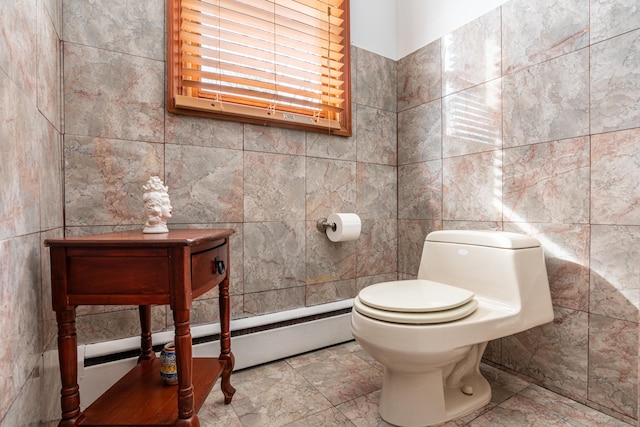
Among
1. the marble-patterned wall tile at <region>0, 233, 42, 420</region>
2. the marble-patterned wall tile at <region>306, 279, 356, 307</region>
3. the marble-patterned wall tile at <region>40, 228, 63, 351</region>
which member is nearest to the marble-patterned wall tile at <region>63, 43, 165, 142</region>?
the marble-patterned wall tile at <region>40, 228, 63, 351</region>

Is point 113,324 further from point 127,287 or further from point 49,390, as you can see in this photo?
point 127,287

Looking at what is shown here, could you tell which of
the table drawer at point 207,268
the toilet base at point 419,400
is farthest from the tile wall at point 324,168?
the toilet base at point 419,400

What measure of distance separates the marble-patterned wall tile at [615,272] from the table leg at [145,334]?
1707mm

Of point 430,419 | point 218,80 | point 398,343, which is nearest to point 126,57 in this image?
point 218,80

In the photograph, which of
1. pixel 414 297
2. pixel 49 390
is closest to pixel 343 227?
pixel 414 297

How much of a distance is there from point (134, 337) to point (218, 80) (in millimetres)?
1153

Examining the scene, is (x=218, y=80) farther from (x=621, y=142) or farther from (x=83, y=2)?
(x=621, y=142)

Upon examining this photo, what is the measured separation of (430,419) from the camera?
3.78 ft

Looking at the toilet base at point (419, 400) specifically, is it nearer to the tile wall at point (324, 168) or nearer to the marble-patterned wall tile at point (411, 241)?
the tile wall at point (324, 168)

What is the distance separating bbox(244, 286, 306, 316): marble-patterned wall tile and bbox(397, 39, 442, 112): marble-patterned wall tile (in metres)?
1.27

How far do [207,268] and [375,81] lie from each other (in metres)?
1.54

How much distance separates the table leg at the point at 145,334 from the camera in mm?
1293

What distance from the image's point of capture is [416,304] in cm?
109

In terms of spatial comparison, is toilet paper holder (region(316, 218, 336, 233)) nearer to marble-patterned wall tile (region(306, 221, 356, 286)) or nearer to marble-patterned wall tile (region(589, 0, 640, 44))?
marble-patterned wall tile (region(306, 221, 356, 286))
